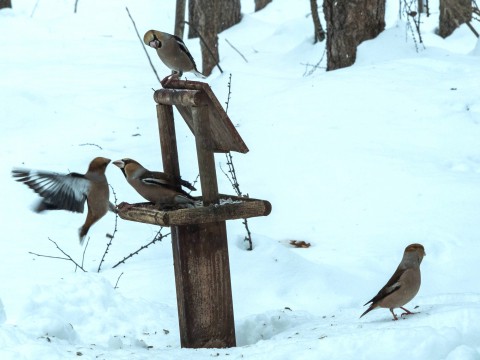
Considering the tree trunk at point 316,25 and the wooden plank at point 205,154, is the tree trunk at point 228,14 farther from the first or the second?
the wooden plank at point 205,154

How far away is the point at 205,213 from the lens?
4.52 meters

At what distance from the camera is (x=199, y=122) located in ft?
15.1

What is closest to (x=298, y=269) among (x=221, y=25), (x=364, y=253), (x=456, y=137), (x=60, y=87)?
(x=364, y=253)

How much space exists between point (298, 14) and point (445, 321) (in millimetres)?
18222

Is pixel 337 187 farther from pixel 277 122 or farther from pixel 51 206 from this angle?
pixel 51 206

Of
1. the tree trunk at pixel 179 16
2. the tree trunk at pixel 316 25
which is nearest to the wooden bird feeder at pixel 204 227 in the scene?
the tree trunk at pixel 179 16

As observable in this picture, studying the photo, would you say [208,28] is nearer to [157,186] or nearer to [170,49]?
[170,49]

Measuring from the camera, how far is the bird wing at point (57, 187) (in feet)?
16.0

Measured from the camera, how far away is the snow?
15.2ft

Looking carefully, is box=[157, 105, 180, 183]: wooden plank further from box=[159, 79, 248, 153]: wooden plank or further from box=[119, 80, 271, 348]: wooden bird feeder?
box=[159, 79, 248, 153]: wooden plank

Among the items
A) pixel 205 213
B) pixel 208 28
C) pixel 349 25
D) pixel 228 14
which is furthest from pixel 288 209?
pixel 228 14

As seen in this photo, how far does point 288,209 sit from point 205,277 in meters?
3.03

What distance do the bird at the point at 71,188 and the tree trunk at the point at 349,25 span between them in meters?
5.99

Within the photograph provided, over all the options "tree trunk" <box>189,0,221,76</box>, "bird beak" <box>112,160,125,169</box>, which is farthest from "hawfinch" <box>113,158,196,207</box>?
"tree trunk" <box>189,0,221,76</box>
